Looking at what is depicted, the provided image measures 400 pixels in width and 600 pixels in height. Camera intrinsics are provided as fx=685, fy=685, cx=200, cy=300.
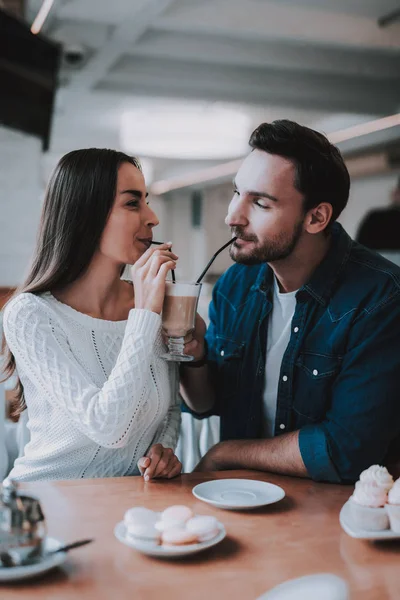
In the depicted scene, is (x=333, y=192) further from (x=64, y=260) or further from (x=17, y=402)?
(x=17, y=402)

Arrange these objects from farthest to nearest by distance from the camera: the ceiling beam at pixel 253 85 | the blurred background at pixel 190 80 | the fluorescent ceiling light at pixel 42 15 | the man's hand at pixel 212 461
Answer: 1. the ceiling beam at pixel 253 85
2. the blurred background at pixel 190 80
3. the fluorescent ceiling light at pixel 42 15
4. the man's hand at pixel 212 461

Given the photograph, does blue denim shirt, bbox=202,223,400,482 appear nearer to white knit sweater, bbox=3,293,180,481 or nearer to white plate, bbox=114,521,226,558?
white knit sweater, bbox=3,293,180,481

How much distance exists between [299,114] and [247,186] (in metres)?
7.65

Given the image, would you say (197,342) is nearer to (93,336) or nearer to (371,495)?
(93,336)

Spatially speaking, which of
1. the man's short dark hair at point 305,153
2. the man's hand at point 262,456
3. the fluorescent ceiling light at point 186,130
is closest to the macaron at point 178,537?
the man's hand at point 262,456

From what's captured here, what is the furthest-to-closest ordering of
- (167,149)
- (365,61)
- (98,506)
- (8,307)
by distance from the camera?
(167,149) → (365,61) → (8,307) → (98,506)

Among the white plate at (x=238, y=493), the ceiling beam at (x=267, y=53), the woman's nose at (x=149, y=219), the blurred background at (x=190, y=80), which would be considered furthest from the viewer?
the ceiling beam at (x=267, y=53)

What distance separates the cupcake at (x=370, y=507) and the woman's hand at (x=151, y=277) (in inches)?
28.3

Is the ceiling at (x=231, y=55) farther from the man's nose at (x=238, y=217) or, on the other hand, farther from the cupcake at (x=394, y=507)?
the cupcake at (x=394, y=507)

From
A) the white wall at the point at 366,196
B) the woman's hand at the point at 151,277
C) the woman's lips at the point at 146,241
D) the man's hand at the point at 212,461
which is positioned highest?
the white wall at the point at 366,196

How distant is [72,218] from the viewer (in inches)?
77.6

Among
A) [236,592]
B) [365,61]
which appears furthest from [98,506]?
[365,61]

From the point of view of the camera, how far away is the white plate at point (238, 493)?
1425 millimetres

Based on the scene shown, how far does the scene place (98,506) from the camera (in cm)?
145
